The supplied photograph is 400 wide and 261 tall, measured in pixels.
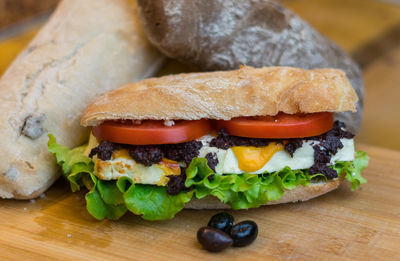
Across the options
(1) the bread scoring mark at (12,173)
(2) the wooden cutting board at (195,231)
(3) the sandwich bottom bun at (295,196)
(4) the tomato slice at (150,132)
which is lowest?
(2) the wooden cutting board at (195,231)

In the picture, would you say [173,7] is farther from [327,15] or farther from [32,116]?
[327,15]

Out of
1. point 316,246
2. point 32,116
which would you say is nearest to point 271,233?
point 316,246

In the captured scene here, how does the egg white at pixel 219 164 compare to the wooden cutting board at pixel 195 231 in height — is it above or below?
above

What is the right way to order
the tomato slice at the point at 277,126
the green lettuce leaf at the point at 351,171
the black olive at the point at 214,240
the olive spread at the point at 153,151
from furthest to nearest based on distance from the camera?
the green lettuce leaf at the point at 351,171 < the tomato slice at the point at 277,126 < the olive spread at the point at 153,151 < the black olive at the point at 214,240

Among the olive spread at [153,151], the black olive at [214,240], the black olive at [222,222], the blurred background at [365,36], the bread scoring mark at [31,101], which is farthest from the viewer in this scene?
the blurred background at [365,36]

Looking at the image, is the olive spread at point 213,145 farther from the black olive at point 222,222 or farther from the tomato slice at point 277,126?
the black olive at point 222,222

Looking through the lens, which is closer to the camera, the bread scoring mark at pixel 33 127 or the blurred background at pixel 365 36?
the bread scoring mark at pixel 33 127

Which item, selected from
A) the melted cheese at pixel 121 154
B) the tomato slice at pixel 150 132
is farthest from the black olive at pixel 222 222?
the melted cheese at pixel 121 154
